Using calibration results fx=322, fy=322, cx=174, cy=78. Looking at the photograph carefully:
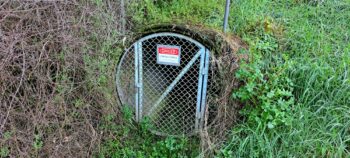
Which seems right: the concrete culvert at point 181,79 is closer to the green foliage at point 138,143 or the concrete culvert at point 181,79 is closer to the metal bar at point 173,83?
the metal bar at point 173,83

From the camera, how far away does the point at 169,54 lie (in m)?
2.95

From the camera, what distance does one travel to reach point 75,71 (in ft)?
7.96

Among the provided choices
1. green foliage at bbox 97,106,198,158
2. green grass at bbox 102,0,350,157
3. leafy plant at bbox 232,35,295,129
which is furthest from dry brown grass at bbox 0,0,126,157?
leafy plant at bbox 232,35,295,129

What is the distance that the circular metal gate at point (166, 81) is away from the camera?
116 inches

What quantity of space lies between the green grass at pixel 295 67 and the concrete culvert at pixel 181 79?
7.9 inches

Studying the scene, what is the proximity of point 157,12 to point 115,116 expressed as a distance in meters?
1.17

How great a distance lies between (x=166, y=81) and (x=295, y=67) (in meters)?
1.20

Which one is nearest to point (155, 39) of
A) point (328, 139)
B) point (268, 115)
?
point (268, 115)

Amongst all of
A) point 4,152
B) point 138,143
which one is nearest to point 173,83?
point 138,143

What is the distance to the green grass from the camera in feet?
8.36

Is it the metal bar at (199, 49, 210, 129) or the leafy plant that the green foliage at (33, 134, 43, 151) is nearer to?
the metal bar at (199, 49, 210, 129)

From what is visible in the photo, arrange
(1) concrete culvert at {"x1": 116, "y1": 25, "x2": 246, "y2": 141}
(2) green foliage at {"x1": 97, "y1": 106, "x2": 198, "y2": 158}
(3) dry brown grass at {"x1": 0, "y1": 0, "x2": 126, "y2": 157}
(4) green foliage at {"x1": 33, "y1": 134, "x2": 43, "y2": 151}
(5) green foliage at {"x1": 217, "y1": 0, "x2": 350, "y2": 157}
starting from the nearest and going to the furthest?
(3) dry brown grass at {"x1": 0, "y1": 0, "x2": 126, "y2": 157}
(4) green foliage at {"x1": 33, "y1": 134, "x2": 43, "y2": 151}
(5) green foliage at {"x1": 217, "y1": 0, "x2": 350, "y2": 157}
(1) concrete culvert at {"x1": 116, "y1": 25, "x2": 246, "y2": 141}
(2) green foliage at {"x1": 97, "y1": 106, "x2": 198, "y2": 158}

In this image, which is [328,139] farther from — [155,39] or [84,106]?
[84,106]

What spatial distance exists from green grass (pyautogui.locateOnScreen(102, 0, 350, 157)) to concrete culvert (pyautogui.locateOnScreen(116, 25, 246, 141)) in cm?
20
